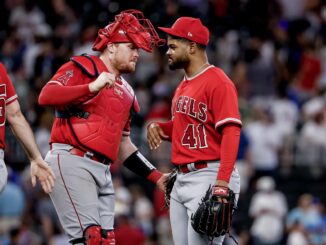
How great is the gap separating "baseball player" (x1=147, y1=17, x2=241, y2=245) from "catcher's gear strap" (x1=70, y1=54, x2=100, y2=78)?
1.98ft

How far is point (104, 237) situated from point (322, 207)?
7.98m

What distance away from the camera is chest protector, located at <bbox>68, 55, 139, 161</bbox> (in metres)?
8.35

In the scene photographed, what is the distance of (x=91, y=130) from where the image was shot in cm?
836

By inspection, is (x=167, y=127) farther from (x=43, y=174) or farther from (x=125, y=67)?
(x=43, y=174)

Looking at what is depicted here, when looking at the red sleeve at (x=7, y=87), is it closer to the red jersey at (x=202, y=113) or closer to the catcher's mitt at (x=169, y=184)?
the red jersey at (x=202, y=113)

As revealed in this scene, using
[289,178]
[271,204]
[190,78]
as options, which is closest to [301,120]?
[289,178]

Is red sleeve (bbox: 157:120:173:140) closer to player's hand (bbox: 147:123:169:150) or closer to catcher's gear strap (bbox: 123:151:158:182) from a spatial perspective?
player's hand (bbox: 147:123:169:150)

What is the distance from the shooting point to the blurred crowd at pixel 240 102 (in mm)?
15344

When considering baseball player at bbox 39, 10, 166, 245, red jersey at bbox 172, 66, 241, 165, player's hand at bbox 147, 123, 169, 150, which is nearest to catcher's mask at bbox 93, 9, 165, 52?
baseball player at bbox 39, 10, 166, 245

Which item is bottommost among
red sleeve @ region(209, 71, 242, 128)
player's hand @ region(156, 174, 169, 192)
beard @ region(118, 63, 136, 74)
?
player's hand @ region(156, 174, 169, 192)

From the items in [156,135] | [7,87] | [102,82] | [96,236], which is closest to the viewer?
[102,82]

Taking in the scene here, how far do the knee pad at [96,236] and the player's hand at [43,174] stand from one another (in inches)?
18.7

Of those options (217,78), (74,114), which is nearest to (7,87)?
(74,114)

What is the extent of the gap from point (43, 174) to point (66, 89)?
0.64m
